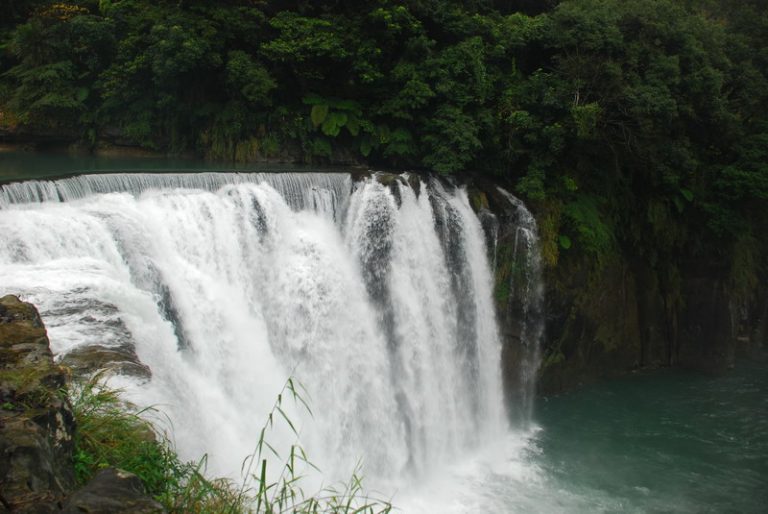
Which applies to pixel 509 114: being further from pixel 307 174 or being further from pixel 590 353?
pixel 590 353

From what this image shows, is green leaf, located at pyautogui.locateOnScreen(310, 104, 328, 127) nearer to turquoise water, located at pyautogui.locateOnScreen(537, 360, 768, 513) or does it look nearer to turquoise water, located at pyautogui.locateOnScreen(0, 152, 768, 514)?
turquoise water, located at pyautogui.locateOnScreen(0, 152, 768, 514)

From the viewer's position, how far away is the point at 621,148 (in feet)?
44.6

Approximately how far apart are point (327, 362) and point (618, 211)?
800cm

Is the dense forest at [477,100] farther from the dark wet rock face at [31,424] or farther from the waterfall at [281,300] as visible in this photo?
the dark wet rock face at [31,424]

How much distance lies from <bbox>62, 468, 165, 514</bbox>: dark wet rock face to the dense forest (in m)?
10.4

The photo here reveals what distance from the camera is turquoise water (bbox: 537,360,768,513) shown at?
10.8 m

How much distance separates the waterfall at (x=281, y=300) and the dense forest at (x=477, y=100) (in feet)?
7.39

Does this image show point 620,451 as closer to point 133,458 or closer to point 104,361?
point 104,361

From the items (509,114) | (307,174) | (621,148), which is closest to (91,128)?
(307,174)

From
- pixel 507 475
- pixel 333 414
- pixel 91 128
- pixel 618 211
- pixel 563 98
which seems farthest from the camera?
pixel 91 128

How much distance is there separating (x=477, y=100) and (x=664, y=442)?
26.3 ft

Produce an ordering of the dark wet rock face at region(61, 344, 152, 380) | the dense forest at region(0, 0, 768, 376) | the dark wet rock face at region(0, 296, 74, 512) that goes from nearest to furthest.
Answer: the dark wet rock face at region(0, 296, 74, 512) < the dark wet rock face at region(61, 344, 152, 380) < the dense forest at region(0, 0, 768, 376)

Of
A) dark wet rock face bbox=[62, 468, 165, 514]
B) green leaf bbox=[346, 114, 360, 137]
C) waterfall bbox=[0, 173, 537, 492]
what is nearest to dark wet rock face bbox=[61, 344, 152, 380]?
waterfall bbox=[0, 173, 537, 492]

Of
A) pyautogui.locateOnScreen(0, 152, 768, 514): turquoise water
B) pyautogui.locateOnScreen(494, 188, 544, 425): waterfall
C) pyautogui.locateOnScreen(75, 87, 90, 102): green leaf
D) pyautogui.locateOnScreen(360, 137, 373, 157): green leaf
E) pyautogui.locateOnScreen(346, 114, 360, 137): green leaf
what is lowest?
pyautogui.locateOnScreen(0, 152, 768, 514): turquoise water
